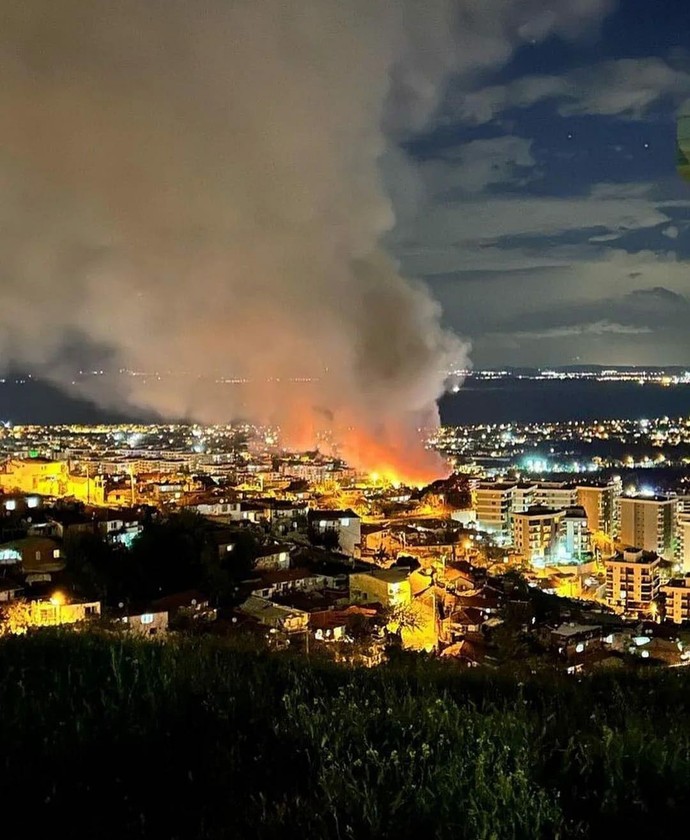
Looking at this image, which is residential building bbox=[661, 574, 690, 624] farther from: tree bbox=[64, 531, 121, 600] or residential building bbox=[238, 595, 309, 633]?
tree bbox=[64, 531, 121, 600]

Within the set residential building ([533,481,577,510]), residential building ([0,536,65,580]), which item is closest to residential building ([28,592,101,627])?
residential building ([0,536,65,580])

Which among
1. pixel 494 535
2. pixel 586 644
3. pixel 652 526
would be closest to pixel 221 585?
pixel 586 644

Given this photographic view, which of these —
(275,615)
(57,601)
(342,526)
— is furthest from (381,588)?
(342,526)

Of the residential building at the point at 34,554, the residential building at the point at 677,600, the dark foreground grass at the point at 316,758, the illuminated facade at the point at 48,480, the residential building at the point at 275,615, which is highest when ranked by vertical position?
the illuminated facade at the point at 48,480

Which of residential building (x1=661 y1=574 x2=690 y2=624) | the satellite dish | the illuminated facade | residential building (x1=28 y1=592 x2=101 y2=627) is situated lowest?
residential building (x1=661 y1=574 x2=690 y2=624)

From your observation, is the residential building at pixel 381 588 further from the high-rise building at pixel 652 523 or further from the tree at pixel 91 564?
the high-rise building at pixel 652 523

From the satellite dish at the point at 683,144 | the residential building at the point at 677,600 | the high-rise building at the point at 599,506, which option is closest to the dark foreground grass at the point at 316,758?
the satellite dish at the point at 683,144
